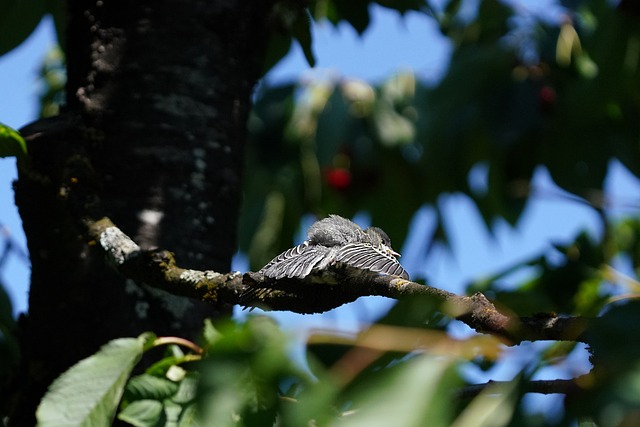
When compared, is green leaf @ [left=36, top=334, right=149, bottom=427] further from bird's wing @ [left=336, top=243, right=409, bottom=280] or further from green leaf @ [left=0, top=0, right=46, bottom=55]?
green leaf @ [left=0, top=0, right=46, bottom=55]

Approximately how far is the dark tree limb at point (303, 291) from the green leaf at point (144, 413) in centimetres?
19

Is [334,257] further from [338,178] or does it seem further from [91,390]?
[338,178]

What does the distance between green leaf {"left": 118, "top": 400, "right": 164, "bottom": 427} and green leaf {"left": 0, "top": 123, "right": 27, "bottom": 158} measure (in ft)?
1.99

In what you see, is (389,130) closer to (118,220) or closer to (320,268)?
(118,220)

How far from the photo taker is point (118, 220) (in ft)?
6.95

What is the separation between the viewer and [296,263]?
153 centimetres

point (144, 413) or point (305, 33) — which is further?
point (305, 33)

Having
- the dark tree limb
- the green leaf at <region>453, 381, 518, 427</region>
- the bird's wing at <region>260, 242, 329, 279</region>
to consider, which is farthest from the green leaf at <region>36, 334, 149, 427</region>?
the green leaf at <region>453, 381, 518, 427</region>

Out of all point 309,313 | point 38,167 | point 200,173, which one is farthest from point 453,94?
point 309,313

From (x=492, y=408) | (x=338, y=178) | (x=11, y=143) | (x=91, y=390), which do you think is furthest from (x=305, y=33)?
(x=338, y=178)

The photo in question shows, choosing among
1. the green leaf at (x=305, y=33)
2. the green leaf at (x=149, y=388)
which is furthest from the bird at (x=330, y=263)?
the green leaf at (x=305, y=33)

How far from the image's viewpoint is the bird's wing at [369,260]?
1425mm

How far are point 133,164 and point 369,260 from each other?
0.84m

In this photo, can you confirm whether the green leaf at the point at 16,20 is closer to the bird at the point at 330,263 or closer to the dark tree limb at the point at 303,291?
the dark tree limb at the point at 303,291
